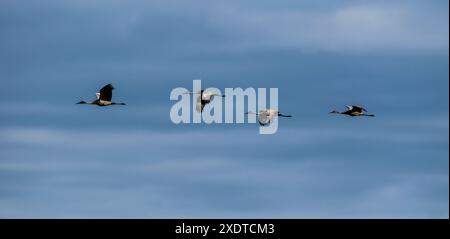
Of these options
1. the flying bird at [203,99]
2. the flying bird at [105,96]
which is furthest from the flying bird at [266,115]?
the flying bird at [105,96]

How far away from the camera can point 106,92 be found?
14100cm

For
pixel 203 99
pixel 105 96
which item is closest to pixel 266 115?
pixel 203 99

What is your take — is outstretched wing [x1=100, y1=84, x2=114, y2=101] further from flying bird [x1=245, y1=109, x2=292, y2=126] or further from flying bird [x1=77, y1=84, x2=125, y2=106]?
flying bird [x1=245, y1=109, x2=292, y2=126]

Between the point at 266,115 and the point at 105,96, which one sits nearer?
the point at 105,96

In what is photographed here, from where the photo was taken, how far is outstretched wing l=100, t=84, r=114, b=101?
140 m

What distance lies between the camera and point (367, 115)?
149 meters

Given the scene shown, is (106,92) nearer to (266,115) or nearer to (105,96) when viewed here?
(105,96)

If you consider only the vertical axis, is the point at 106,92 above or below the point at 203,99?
below

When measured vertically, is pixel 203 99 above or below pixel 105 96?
above

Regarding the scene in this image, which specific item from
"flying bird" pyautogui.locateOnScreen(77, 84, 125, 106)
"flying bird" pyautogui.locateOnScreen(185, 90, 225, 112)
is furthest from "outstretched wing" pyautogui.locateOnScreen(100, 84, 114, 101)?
"flying bird" pyautogui.locateOnScreen(185, 90, 225, 112)

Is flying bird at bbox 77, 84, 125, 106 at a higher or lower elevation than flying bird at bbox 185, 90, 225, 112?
lower

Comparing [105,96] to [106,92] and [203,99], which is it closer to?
[106,92]
